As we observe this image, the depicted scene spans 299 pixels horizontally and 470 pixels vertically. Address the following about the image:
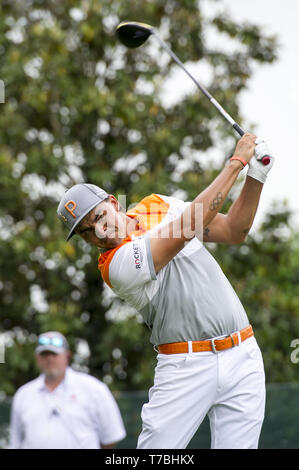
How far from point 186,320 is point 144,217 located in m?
0.66

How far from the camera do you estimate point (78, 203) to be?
4211mm

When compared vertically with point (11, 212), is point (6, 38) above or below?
above

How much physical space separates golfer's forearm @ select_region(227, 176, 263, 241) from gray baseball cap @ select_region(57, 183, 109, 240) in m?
0.83

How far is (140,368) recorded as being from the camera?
40.8 feet

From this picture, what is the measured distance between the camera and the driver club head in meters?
5.32

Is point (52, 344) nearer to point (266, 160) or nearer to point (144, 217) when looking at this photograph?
point (144, 217)

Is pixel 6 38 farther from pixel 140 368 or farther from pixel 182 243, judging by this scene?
pixel 182 243

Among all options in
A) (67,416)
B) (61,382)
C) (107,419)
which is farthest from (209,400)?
(61,382)

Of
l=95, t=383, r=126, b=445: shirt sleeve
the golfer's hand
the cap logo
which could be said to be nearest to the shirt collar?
l=95, t=383, r=126, b=445: shirt sleeve

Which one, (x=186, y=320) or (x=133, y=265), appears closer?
(x=133, y=265)

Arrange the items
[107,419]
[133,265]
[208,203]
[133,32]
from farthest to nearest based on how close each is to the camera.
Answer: [107,419]
[133,32]
[133,265]
[208,203]

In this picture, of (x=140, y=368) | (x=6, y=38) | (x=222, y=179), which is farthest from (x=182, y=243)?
(x=6, y=38)

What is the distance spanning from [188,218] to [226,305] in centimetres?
60

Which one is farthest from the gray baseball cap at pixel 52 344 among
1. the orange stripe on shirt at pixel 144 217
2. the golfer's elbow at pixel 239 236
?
the golfer's elbow at pixel 239 236
